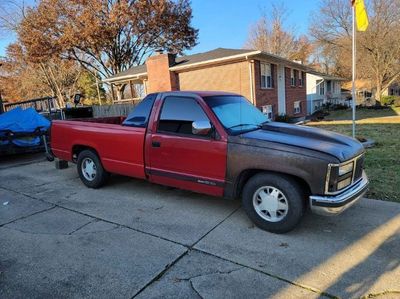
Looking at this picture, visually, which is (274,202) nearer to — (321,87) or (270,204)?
(270,204)

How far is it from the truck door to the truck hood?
20.3 inches

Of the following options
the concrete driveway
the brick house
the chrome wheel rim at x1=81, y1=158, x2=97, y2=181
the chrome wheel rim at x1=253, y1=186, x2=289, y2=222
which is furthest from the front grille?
the brick house

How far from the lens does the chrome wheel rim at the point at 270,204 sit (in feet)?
12.7

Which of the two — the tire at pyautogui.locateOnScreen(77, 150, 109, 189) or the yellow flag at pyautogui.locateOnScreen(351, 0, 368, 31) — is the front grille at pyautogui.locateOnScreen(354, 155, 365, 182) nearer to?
the tire at pyautogui.locateOnScreen(77, 150, 109, 189)

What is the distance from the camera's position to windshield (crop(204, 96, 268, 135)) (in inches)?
176

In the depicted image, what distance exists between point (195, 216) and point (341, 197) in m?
1.99

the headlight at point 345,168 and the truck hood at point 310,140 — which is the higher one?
the truck hood at point 310,140

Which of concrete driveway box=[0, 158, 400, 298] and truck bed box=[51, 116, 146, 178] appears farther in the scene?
truck bed box=[51, 116, 146, 178]

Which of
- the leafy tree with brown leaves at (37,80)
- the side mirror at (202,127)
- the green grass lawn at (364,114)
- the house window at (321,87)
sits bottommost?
the green grass lawn at (364,114)

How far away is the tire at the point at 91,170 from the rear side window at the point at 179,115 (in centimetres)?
166

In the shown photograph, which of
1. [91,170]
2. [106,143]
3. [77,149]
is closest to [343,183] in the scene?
[106,143]

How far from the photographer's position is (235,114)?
4.77 m

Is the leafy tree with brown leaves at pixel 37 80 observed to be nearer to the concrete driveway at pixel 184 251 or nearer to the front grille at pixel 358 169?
the concrete driveway at pixel 184 251

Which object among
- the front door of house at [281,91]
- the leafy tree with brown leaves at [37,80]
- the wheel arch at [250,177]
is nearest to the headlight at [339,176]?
the wheel arch at [250,177]
